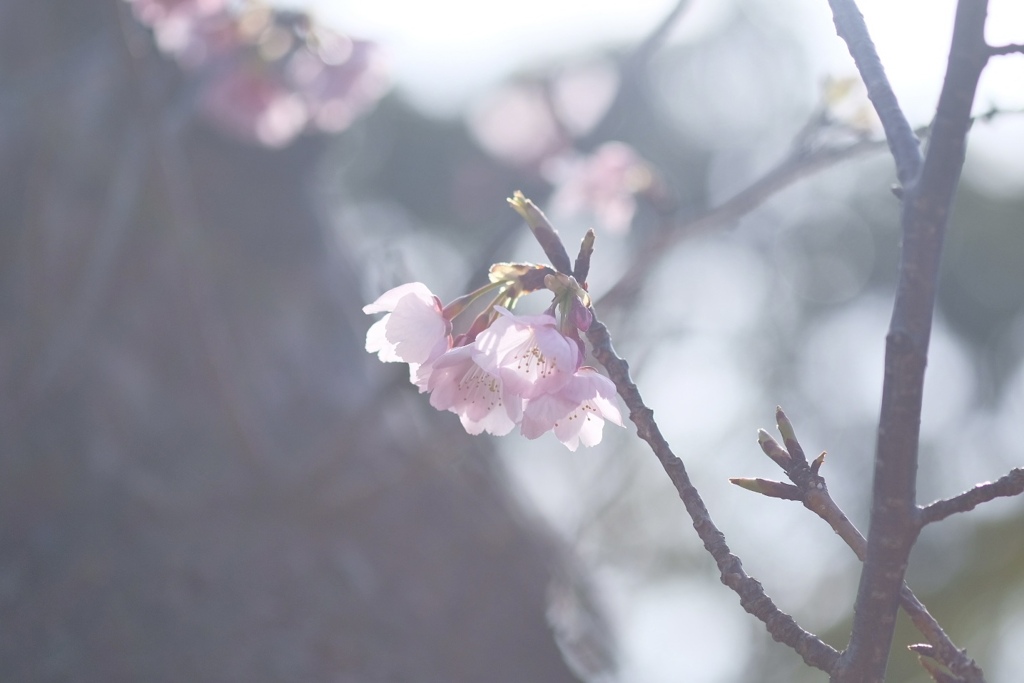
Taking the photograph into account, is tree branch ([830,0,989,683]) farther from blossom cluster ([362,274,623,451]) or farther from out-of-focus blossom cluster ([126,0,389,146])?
out-of-focus blossom cluster ([126,0,389,146])

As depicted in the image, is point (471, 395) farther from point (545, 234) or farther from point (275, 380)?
point (275, 380)

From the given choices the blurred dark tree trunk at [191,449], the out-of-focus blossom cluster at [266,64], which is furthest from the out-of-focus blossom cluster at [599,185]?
the blurred dark tree trunk at [191,449]

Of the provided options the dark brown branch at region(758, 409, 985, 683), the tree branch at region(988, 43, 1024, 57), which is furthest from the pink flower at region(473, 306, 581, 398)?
the tree branch at region(988, 43, 1024, 57)

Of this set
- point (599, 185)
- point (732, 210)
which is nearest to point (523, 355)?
point (732, 210)

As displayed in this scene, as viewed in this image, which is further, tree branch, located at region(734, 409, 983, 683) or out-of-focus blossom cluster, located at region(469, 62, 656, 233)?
out-of-focus blossom cluster, located at region(469, 62, 656, 233)

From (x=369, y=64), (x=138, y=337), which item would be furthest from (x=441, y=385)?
(x=138, y=337)

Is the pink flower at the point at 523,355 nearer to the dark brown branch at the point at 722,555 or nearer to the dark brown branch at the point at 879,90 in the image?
the dark brown branch at the point at 722,555
